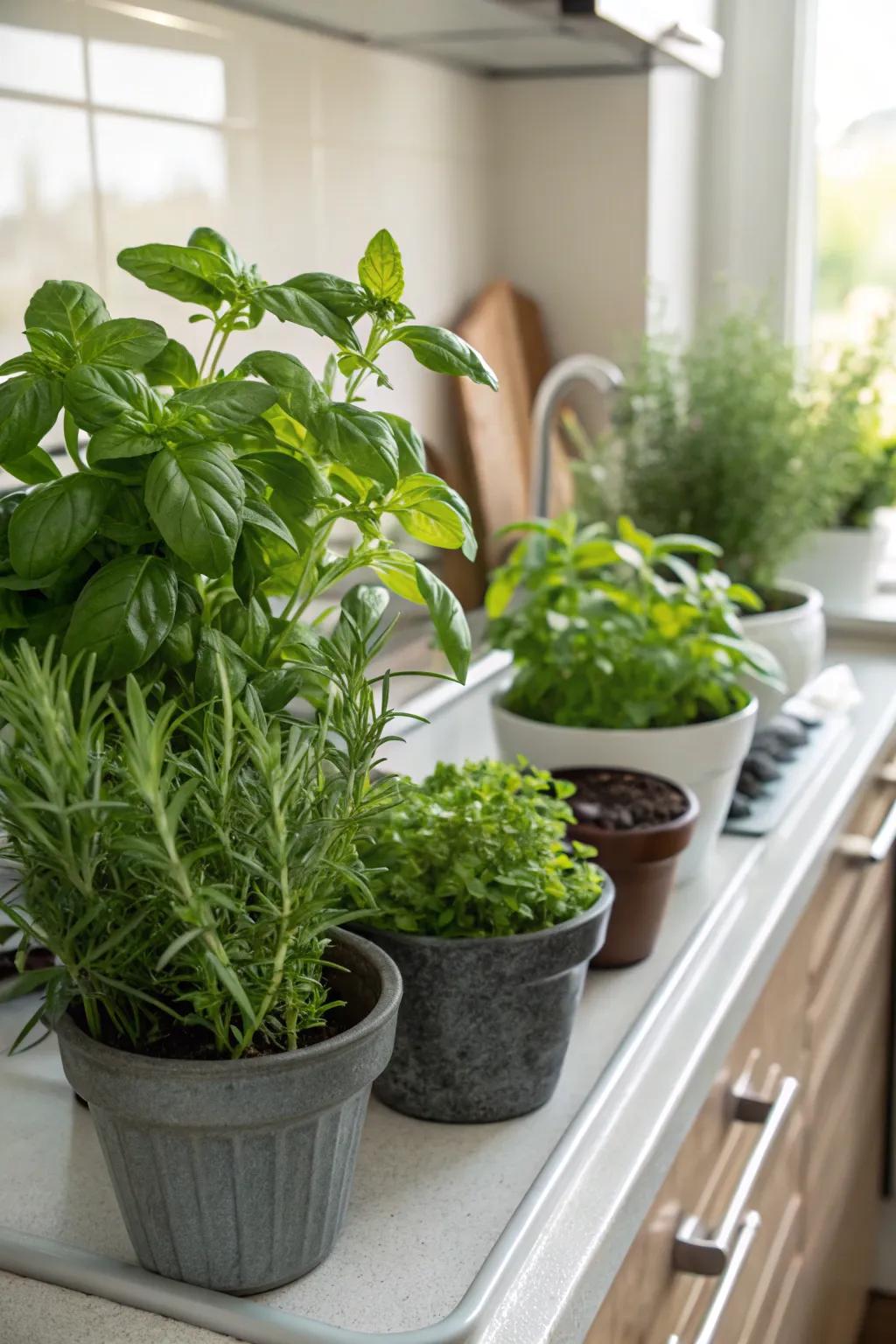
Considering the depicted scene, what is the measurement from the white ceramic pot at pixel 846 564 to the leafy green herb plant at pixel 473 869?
128 centimetres

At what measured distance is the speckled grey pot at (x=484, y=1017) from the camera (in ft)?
2.59

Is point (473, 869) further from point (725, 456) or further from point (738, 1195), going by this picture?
point (725, 456)

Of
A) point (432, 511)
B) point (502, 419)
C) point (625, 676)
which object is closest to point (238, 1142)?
point (432, 511)

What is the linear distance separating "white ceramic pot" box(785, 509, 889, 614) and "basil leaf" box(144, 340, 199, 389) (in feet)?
4.78

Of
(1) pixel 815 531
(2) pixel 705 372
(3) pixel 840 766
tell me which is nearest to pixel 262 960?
(3) pixel 840 766

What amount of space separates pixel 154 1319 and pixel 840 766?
1.02 m

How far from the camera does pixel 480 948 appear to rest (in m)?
0.79

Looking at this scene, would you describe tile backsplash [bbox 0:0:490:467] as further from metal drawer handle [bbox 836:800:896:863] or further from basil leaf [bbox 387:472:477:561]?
metal drawer handle [bbox 836:800:896:863]

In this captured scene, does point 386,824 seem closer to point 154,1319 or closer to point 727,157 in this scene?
point 154,1319

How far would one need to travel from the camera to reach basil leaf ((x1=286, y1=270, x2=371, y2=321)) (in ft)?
2.14

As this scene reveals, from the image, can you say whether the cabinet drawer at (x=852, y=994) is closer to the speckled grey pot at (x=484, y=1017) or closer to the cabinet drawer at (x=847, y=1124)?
the cabinet drawer at (x=847, y=1124)

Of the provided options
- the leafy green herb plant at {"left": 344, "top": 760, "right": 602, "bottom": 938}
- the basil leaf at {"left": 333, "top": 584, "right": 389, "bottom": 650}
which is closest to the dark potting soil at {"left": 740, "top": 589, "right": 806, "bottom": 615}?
the leafy green herb plant at {"left": 344, "top": 760, "right": 602, "bottom": 938}

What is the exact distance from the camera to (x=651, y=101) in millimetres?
1913

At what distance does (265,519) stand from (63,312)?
0.12 meters
